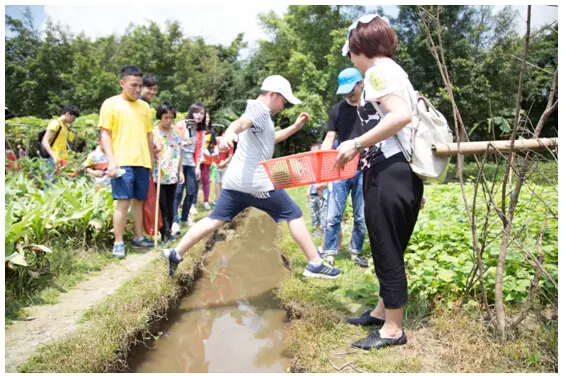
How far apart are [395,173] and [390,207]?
0.60 ft

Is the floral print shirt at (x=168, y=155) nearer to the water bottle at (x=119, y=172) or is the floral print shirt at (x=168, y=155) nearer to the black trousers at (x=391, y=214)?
the water bottle at (x=119, y=172)

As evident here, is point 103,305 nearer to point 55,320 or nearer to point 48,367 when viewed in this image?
point 55,320

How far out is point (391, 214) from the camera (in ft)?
7.48

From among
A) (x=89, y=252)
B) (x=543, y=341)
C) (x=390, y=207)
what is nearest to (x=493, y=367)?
(x=543, y=341)

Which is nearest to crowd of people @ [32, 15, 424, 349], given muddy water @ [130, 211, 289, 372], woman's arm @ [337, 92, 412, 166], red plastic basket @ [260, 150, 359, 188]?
woman's arm @ [337, 92, 412, 166]

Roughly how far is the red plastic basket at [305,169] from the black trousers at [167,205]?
2667mm

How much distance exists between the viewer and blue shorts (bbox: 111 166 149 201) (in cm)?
427

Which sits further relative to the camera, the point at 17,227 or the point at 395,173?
the point at 17,227

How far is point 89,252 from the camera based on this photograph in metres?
4.27

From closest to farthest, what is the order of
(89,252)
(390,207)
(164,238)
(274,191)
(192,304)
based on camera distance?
1. (390,207)
2. (274,191)
3. (192,304)
4. (89,252)
5. (164,238)

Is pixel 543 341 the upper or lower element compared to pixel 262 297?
upper

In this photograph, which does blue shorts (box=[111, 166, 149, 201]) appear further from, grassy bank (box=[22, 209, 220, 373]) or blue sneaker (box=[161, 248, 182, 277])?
blue sneaker (box=[161, 248, 182, 277])

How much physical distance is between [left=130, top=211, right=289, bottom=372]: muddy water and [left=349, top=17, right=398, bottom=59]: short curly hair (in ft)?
6.09

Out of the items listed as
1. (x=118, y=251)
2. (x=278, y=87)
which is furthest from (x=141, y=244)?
(x=278, y=87)
